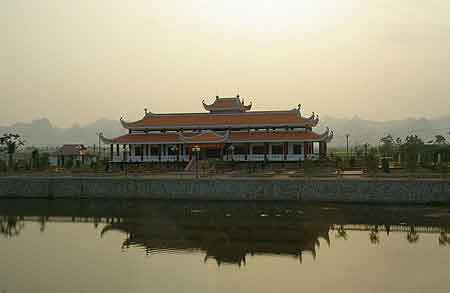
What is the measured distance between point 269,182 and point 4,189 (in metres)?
20.2

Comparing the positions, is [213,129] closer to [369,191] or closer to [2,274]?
[369,191]

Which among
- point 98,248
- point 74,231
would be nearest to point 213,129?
point 74,231

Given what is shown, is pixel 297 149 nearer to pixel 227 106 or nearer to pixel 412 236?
pixel 227 106

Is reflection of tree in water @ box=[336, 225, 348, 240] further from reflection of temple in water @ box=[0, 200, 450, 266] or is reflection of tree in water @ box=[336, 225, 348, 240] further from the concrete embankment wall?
the concrete embankment wall

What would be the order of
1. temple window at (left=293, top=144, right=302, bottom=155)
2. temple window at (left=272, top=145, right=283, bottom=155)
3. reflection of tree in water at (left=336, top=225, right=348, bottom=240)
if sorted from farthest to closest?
temple window at (left=272, top=145, right=283, bottom=155), temple window at (left=293, top=144, right=302, bottom=155), reflection of tree in water at (left=336, top=225, right=348, bottom=240)

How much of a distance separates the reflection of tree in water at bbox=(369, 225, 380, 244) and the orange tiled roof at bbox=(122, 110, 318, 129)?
68.6 ft

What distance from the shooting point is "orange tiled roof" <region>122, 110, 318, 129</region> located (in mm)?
46281

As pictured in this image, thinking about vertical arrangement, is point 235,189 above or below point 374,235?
above

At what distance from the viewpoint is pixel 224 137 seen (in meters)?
44.9

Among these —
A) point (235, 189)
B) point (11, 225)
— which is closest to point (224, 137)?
point (235, 189)

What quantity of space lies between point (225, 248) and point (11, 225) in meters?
13.8

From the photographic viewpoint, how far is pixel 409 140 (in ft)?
208

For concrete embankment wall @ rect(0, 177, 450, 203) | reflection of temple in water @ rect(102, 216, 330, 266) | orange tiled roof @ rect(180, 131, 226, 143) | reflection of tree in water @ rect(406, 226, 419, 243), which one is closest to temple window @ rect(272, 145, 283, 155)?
orange tiled roof @ rect(180, 131, 226, 143)

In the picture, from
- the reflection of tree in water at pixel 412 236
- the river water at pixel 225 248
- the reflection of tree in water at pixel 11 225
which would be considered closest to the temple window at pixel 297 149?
the river water at pixel 225 248
